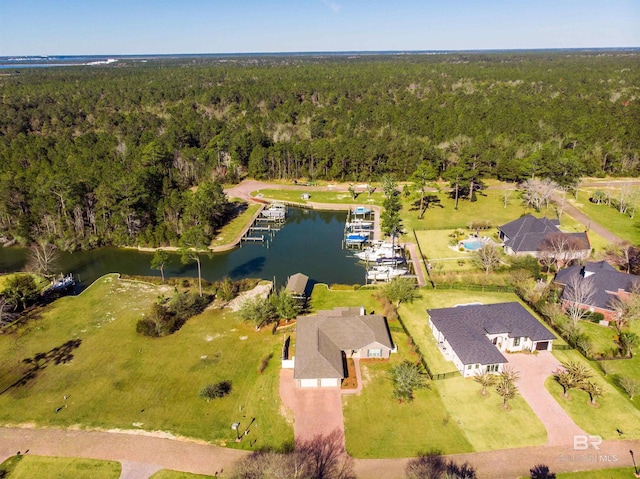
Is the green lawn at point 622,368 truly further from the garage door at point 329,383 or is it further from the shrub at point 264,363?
the shrub at point 264,363

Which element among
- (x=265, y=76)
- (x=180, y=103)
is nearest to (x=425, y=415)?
(x=180, y=103)

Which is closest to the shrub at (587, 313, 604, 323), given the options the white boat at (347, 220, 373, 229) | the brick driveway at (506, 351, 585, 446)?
the brick driveway at (506, 351, 585, 446)

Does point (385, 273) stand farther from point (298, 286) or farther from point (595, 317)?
point (595, 317)

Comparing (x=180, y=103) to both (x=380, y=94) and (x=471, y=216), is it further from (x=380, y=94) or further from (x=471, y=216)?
(x=471, y=216)

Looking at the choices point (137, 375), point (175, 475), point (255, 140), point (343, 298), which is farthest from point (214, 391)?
point (255, 140)

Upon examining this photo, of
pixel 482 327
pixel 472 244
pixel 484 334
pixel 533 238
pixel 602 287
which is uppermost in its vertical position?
pixel 533 238

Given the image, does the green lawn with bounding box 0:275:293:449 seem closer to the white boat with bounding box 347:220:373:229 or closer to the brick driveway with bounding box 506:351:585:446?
the brick driveway with bounding box 506:351:585:446
